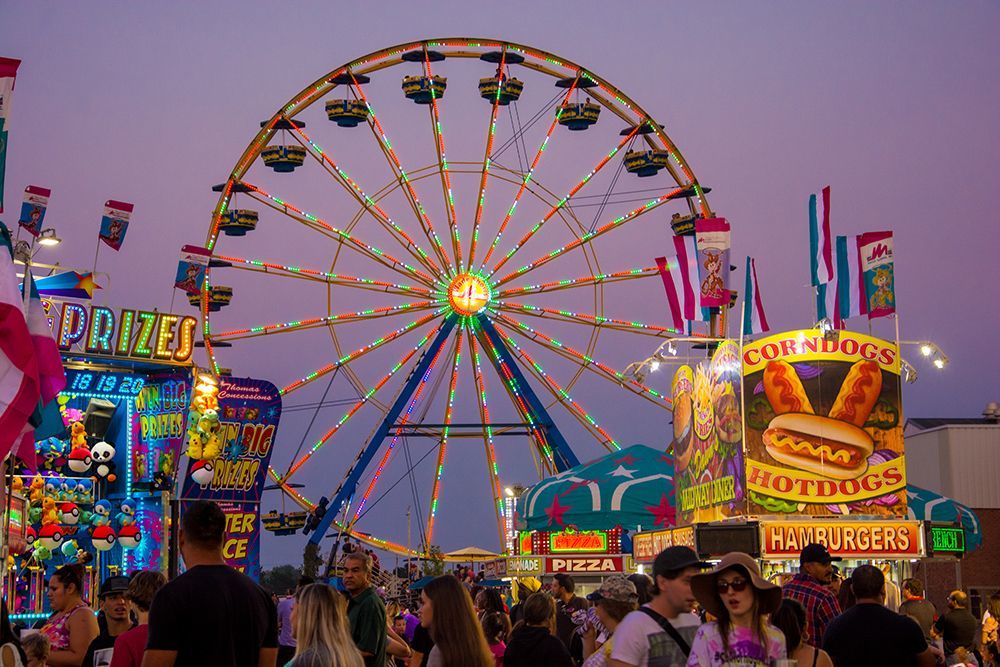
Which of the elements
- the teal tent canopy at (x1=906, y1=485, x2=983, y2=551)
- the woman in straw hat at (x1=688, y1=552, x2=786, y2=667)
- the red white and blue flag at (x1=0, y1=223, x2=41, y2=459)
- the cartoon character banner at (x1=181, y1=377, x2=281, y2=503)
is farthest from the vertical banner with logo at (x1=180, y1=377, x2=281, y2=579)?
the woman in straw hat at (x1=688, y1=552, x2=786, y2=667)

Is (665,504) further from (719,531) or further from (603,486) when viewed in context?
(719,531)

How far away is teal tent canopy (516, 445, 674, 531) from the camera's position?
90.2 feet

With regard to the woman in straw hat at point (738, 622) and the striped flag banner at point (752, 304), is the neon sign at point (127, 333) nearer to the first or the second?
the striped flag banner at point (752, 304)

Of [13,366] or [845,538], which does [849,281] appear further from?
[13,366]

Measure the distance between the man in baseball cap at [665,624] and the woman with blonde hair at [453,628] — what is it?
566mm

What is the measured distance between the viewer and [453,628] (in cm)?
634

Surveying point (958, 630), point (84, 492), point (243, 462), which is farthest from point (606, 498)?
point (958, 630)

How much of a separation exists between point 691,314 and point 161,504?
10.1m

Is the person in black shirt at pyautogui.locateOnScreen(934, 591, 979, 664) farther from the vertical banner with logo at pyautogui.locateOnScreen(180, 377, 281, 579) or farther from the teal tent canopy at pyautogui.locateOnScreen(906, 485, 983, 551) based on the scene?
the vertical banner with logo at pyautogui.locateOnScreen(180, 377, 281, 579)

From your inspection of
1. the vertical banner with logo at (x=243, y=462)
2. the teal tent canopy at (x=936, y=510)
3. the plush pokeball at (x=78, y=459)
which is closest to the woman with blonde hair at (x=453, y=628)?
the teal tent canopy at (x=936, y=510)

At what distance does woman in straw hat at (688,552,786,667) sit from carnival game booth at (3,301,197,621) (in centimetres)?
2073

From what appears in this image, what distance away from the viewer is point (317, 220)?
3195cm

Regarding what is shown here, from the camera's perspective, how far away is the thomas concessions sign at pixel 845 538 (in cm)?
1728

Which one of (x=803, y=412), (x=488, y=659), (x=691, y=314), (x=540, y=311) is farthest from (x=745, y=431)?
(x=540, y=311)
